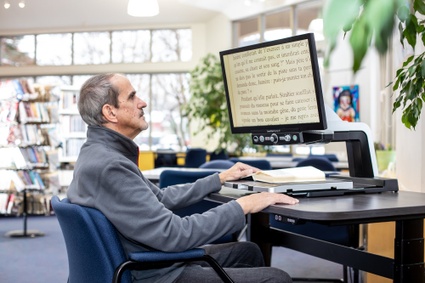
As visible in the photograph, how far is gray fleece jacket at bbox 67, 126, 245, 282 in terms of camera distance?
1669 mm

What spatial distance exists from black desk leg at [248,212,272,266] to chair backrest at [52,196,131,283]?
3.76 feet

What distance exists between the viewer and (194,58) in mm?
13719

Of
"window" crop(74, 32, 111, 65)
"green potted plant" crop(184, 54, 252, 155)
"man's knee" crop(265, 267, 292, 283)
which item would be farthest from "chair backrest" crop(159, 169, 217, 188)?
"window" crop(74, 32, 111, 65)

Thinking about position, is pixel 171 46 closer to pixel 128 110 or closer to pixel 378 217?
pixel 128 110

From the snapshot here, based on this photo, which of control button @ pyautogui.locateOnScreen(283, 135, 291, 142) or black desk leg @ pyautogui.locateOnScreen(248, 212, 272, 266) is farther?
black desk leg @ pyautogui.locateOnScreen(248, 212, 272, 266)

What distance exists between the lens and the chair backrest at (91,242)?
163 centimetres

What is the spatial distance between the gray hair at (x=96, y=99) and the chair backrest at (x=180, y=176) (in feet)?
5.62

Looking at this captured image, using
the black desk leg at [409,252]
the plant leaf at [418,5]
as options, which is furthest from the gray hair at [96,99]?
the plant leaf at [418,5]

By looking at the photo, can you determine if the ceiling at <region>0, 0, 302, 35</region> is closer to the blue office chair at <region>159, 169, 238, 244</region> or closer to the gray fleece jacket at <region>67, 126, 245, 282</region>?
the blue office chair at <region>159, 169, 238, 244</region>

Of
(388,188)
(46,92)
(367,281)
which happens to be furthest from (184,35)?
(388,188)

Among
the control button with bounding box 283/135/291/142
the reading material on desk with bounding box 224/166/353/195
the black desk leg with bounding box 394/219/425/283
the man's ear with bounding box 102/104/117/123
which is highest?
the man's ear with bounding box 102/104/117/123

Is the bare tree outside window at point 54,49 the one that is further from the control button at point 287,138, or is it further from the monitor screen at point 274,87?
the control button at point 287,138

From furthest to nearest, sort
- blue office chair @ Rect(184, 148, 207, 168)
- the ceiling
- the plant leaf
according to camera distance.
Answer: the ceiling → blue office chair @ Rect(184, 148, 207, 168) → the plant leaf

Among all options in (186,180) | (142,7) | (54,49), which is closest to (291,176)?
(186,180)
